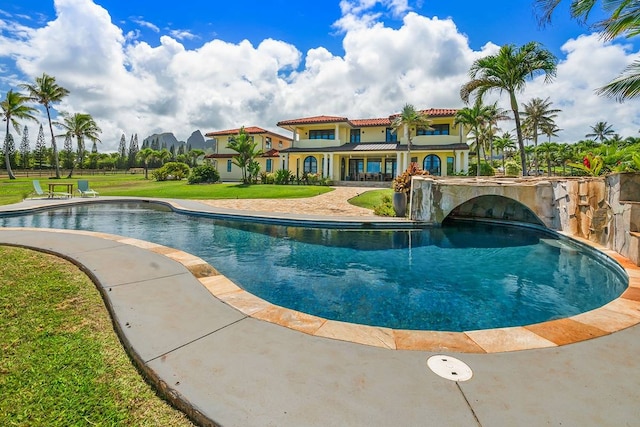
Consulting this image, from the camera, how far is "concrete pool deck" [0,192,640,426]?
204 centimetres

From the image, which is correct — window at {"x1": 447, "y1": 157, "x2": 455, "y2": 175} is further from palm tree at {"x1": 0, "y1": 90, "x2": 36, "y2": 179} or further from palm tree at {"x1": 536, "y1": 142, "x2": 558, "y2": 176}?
palm tree at {"x1": 0, "y1": 90, "x2": 36, "y2": 179}

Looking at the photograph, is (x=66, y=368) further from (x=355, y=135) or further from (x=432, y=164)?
(x=355, y=135)

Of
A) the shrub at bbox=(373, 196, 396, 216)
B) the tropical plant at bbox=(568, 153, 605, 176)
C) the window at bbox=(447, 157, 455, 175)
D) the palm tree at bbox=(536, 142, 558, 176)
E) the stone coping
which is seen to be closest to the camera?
the stone coping

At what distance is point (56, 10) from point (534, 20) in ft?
49.7

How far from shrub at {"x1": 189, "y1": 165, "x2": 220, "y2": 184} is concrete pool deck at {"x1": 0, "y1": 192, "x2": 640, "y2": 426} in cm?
3043

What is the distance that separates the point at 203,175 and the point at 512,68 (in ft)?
91.0

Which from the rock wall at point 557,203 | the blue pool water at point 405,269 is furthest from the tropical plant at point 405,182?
the blue pool water at point 405,269

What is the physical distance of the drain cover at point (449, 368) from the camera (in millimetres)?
2459

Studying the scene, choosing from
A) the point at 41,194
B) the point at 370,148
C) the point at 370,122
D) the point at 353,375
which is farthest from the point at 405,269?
the point at 370,122

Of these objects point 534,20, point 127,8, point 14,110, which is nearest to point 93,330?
point 534,20

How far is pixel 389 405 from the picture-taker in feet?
6.93

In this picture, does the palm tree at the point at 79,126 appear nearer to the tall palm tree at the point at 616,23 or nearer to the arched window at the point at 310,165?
the arched window at the point at 310,165

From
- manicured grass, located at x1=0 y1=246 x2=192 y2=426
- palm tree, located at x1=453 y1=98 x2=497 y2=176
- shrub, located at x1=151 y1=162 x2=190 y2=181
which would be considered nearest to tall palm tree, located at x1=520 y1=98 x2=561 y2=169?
palm tree, located at x1=453 y1=98 x2=497 y2=176

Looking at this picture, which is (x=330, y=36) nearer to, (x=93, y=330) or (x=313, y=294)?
(x=313, y=294)
